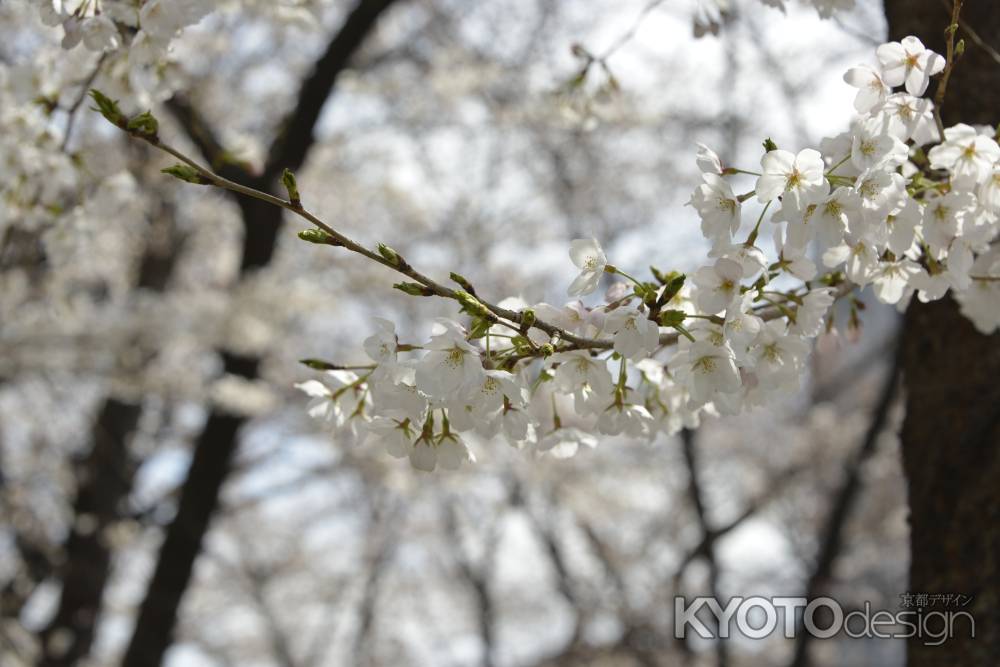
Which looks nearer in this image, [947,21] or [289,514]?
[947,21]

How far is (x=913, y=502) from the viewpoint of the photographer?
1.82 meters

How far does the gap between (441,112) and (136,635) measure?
455 centimetres

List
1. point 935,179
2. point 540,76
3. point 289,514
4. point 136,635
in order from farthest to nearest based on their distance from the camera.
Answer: point 289,514 < point 540,76 < point 136,635 < point 935,179

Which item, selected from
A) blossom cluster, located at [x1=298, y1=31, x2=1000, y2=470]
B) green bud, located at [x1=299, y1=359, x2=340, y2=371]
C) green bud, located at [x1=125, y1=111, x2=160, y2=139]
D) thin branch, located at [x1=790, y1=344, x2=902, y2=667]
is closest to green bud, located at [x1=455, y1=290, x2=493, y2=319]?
blossom cluster, located at [x1=298, y1=31, x2=1000, y2=470]

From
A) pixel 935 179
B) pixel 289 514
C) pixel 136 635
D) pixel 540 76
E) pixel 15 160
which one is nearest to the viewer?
pixel 935 179

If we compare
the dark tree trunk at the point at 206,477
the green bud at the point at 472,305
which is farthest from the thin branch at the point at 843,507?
the green bud at the point at 472,305

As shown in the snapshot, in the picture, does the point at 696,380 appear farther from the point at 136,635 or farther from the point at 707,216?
the point at 136,635

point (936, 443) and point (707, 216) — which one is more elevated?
point (707, 216)

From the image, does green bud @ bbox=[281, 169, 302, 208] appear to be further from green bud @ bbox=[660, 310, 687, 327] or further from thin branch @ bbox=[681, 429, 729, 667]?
thin branch @ bbox=[681, 429, 729, 667]

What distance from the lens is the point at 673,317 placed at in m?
1.03

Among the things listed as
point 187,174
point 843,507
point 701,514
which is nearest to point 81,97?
point 187,174

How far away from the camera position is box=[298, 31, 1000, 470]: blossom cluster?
104 cm

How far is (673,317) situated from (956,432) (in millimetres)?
1044

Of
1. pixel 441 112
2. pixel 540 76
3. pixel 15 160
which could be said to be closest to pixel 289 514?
pixel 441 112
